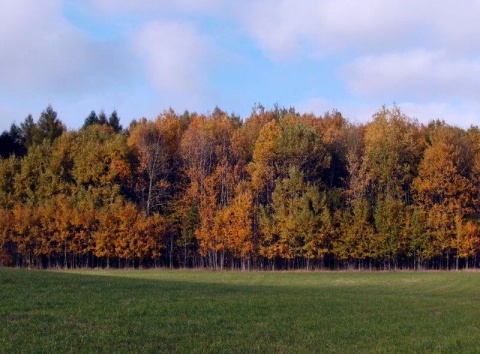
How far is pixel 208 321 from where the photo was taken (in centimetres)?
1894

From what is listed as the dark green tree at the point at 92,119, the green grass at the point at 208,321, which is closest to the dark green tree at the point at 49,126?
the dark green tree at the point at 92,119

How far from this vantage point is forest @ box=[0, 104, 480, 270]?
240ft

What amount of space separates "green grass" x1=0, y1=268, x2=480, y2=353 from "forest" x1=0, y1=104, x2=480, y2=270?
4553 centimetres

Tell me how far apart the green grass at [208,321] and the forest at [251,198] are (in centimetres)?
4553

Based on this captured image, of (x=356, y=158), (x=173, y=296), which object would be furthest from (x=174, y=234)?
(x=173, y=296)

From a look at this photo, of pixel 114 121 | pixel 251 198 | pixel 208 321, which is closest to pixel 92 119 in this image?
pixel 114 121

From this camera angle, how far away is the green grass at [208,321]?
1552cm

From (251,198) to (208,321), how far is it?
5682 centimetres

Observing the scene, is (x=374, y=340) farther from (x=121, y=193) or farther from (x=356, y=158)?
(x=121, y=193)

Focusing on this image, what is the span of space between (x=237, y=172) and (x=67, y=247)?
22690 millimetres

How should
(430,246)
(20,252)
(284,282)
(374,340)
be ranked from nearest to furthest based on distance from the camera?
(374,340)
(284,282)
(430,246)
(20,252)

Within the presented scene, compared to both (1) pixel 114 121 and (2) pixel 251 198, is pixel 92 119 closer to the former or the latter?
(1) pixel 114 121

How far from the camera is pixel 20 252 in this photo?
7781 cm

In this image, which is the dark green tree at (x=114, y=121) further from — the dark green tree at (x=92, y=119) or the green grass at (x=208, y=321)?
the green grass at (x=208, y=321)
